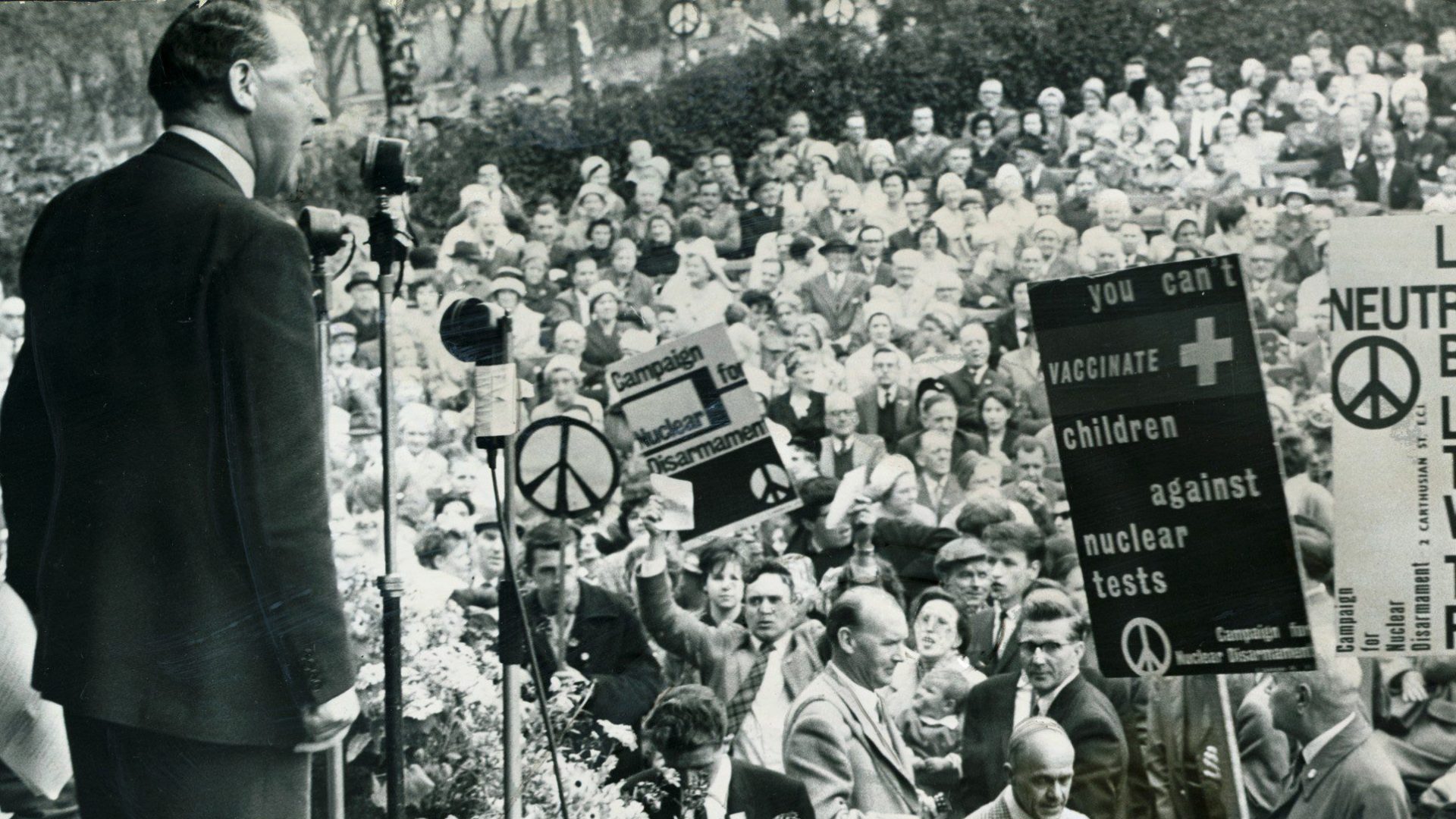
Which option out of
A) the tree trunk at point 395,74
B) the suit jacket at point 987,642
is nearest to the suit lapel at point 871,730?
the suit jacket at point 987,642

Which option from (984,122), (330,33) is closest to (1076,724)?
(984,122)

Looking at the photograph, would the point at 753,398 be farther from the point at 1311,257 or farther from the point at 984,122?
the point at 1311,257

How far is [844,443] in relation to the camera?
4680mm

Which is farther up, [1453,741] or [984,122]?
[984,122]

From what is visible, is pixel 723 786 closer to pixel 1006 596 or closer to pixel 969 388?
pixel 1006 596

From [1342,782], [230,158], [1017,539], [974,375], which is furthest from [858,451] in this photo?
[230,158]

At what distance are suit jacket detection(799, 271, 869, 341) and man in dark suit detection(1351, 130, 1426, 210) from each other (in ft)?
4.35

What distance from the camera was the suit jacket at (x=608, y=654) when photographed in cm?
468

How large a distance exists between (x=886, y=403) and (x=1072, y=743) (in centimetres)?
101

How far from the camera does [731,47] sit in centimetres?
481

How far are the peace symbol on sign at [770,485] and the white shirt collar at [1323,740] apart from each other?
149 cm

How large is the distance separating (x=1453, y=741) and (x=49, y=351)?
3.84 meters

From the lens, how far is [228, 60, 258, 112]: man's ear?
467cm

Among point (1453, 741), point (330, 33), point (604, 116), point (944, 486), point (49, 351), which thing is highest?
point (330, 33)
